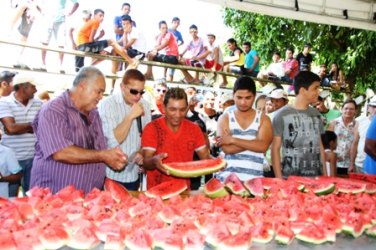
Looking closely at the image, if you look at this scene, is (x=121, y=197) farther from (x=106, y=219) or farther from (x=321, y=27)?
(x=321, y=27)

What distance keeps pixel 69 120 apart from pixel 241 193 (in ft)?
4.37

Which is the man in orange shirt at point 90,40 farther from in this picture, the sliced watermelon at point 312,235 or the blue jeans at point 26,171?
the sliced watermelon at point 312,235

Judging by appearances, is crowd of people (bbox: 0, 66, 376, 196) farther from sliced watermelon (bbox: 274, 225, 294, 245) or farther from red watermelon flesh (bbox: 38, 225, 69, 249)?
sliced watermelon (bbox: 274, 225, 294, 245)

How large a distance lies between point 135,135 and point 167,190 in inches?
Answer: 51.9

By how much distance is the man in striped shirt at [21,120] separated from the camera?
5.84 meters

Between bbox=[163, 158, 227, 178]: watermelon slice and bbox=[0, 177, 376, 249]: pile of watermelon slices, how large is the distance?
1.65ft

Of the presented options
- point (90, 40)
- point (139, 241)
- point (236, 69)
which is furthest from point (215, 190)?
point (236, 69)

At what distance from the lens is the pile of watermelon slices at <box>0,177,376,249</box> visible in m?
2.28

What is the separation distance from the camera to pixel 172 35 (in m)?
12.3

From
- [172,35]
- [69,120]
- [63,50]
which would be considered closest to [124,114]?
[69,120]

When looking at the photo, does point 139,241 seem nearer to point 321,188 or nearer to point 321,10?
point 321,188

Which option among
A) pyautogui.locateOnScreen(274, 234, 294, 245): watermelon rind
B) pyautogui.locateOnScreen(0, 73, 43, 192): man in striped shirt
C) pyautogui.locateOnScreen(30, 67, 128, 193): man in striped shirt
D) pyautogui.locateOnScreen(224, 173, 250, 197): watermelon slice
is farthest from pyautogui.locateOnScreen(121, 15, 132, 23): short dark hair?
pyautogui.locateOnScreen(274, 234, 294, 245): watermelon rind

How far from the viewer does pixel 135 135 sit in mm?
4738

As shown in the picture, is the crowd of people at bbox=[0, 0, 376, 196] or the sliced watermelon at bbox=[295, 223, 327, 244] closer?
the sliced watermelon at bbox=[295, 223, 327, 244]
